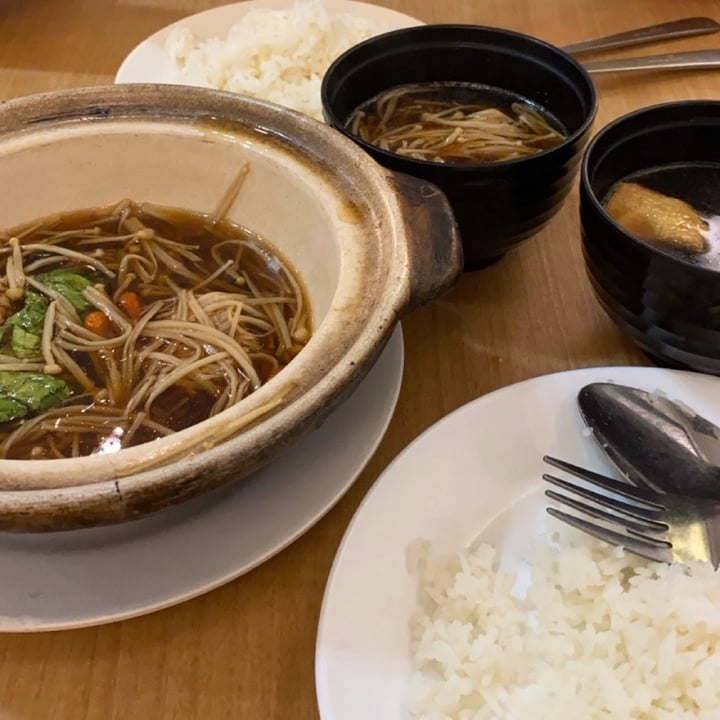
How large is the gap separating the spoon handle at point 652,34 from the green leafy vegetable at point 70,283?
1.63m

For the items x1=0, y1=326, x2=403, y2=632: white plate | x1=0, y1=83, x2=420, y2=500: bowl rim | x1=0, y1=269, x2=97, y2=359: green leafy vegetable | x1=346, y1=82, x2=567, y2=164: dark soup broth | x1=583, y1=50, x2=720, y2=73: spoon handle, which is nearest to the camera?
x1=0, y1=83, x2=420, y2=500: bowl rim

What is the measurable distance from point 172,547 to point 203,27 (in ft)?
5.65

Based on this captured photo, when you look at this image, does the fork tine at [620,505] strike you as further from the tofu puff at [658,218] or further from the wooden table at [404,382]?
the tofu puff at [658,218]

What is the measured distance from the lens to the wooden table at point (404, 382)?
3.43 feet

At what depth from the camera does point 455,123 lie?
5.66 ft

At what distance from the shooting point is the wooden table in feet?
3.43

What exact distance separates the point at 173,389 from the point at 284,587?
364 mm

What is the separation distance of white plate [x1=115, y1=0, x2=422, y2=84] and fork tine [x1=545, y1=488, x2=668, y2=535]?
58.9 inches

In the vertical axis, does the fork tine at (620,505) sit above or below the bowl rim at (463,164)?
below

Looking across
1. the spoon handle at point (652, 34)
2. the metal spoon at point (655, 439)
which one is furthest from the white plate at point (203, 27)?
the metal spoon at point (655, 439)

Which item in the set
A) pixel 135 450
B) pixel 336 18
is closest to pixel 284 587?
pixel 135 450

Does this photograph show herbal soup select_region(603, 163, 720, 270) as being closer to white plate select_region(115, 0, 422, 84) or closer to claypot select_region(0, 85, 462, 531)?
claypot select_region(0, 85, 462, 531)

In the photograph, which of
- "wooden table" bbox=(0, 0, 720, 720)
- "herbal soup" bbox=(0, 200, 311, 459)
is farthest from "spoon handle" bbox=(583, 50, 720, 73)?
"herbal soup" bbox=(0, 200, 311, 459)

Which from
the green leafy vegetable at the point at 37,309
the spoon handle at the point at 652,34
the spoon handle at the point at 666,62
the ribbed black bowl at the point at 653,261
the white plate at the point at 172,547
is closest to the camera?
the white plate at the point at 172,547
